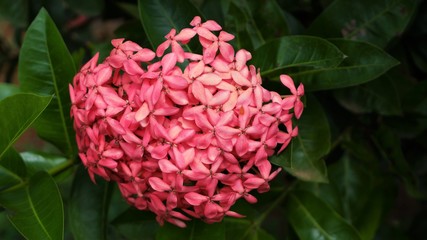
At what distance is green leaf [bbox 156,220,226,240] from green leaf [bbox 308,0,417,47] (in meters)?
0.54

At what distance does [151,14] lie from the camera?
1251mm

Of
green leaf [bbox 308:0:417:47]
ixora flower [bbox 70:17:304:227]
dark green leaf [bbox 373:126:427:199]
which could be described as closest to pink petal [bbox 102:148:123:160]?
ixora flower [bbox 70:17:304:227]

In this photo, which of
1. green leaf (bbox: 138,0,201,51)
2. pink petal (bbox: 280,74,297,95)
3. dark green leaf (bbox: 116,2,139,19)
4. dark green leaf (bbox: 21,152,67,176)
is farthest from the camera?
dark green leaf (bbox: 116,2,139,19)

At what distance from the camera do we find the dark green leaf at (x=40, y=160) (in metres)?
1.45

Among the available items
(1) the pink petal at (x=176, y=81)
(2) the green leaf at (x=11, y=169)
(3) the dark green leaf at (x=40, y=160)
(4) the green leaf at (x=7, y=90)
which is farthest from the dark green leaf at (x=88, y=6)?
(1) the pink petal at (x=176, y=81)

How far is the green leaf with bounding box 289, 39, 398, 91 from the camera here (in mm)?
1242

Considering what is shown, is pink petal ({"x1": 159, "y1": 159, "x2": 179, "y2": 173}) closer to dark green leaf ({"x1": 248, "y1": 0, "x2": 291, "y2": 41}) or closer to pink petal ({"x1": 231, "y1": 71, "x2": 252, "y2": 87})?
pink petal ({"x1": 231, "y1": 71, "x2": 252, "y2": 87})

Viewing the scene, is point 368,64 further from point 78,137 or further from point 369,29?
point 78,137

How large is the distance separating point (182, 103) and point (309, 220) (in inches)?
21.8

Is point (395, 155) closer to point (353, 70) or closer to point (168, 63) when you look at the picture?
point (353, 70)

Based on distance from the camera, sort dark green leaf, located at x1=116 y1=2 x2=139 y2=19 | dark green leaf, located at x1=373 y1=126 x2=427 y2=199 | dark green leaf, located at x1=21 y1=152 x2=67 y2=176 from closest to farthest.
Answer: dark green leaf, located at x1=21 y1=152 x2=67 y2=176
dark green leaf, located at x1=373 y1=126 x2=427 y2=199
dark green leaf, located at x1=116 y1=2 x2=139 y2=19

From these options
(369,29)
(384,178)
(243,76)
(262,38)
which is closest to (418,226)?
(384,178)

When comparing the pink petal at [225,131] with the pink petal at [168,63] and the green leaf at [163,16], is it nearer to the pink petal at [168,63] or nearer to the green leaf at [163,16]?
the pink petal at [168,63]

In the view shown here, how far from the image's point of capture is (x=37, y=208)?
1.23 m
